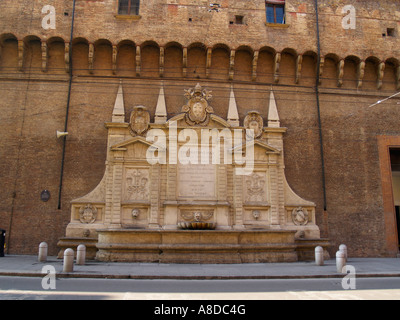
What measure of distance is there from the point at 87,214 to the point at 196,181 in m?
4.93

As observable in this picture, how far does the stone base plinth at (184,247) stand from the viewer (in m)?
13.7

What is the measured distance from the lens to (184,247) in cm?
1361

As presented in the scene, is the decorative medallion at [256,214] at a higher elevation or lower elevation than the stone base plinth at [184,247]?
higher

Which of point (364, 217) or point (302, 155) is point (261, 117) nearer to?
point (302, 155)

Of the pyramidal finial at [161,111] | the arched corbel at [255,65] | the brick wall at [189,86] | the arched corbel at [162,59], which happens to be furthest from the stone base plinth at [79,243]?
the arched corbel at [255,65]

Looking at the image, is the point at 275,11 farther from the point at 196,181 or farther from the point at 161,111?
the point at 196,181

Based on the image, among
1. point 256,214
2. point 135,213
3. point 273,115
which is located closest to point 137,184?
point 135,213

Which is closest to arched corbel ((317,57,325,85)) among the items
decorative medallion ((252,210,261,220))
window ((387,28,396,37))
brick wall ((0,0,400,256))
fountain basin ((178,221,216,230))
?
brick wall ((0,0,400,256))

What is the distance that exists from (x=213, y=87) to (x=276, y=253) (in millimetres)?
8466

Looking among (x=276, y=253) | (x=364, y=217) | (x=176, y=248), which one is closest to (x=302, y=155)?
(x=364, y=217)

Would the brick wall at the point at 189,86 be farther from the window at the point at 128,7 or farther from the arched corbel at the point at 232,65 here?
the window at the point at 128,7

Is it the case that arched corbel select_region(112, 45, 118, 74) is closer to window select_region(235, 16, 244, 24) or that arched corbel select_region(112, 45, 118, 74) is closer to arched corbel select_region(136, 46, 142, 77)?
arched corbel select_region(136, 46, 142, 77)

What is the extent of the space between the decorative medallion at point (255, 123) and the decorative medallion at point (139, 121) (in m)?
4.76
